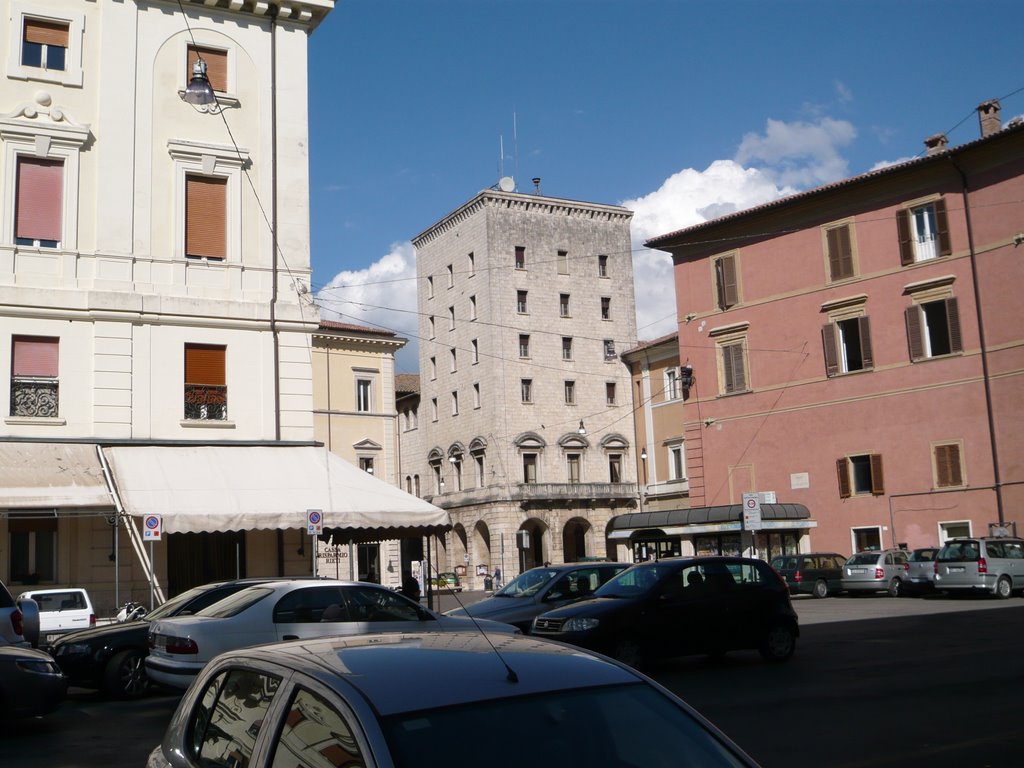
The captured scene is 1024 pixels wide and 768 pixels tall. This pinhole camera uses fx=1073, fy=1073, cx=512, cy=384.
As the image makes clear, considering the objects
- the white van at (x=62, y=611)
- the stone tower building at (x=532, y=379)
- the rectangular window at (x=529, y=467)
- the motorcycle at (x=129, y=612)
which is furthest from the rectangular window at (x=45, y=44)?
the rectangular window at (x=529, y=467)

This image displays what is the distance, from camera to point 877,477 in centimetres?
3784

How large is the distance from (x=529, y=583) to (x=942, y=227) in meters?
24.2

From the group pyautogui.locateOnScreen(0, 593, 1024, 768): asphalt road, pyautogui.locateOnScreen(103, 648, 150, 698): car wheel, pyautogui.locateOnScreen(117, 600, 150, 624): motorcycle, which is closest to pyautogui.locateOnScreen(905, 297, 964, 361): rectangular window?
pyautogui.locateOnScreen(0, 593, 1024, 768): asphalt road

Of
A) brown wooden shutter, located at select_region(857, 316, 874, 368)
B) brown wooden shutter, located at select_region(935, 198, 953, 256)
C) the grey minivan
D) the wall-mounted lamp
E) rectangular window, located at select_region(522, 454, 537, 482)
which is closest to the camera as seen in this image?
the wall-mounted lamp

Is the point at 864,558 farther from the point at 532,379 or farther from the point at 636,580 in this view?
the point at 532,379

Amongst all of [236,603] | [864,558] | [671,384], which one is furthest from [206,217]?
[671,384]

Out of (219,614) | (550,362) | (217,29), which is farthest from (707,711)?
(550,362)

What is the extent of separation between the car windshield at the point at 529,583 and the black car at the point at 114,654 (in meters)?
5.90

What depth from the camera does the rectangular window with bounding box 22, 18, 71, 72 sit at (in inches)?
904

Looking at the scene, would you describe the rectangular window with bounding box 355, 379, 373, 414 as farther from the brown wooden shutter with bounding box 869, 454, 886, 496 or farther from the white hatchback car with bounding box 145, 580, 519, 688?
the white hatchback car with bounding box 145, 580, 519, 688

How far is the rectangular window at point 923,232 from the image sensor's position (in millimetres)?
36500

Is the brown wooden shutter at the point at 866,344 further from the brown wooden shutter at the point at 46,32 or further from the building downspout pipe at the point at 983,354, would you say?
the brown wooden shutter at the point at 46,32

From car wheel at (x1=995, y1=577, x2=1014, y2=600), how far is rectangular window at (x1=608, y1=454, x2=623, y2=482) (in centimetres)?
3672

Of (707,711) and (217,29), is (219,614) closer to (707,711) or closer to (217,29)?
(707,711)
